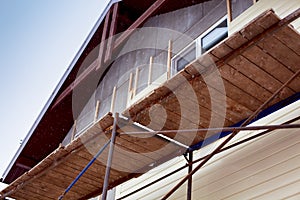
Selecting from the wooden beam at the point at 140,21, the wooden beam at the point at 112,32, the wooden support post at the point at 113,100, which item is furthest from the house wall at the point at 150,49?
the wooden beam at the point at 112,32

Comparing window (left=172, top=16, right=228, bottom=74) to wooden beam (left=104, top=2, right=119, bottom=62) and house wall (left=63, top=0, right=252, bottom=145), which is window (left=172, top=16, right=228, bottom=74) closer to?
house wall (left=63, top=0, right=252, bottom=145)

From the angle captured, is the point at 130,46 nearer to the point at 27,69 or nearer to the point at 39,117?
the point at 39,117

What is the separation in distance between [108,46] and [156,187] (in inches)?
155

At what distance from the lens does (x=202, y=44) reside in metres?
6.46

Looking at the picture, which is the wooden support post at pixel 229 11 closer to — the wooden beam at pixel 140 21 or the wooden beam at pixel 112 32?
the wooden beam at pixel 140 21

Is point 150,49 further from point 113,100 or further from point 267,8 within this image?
point 267,8

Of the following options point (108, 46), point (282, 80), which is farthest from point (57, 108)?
point (282, 80)

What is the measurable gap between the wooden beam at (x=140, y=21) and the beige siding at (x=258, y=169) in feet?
11.1

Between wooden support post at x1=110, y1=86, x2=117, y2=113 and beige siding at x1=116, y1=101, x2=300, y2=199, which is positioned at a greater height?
wooden support post at x1=110, y1=86, x2=117, y2=113

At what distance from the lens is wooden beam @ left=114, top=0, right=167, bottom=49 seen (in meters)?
7.54

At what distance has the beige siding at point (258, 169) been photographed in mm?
3809

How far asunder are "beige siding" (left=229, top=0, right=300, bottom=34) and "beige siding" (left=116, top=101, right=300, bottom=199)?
4.27ft

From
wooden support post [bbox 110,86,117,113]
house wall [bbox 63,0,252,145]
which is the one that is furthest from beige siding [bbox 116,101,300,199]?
wooden support post [bbox 110,86,117,113]

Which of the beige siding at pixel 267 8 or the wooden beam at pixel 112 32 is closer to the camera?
the beige siding at pixel 267 8
